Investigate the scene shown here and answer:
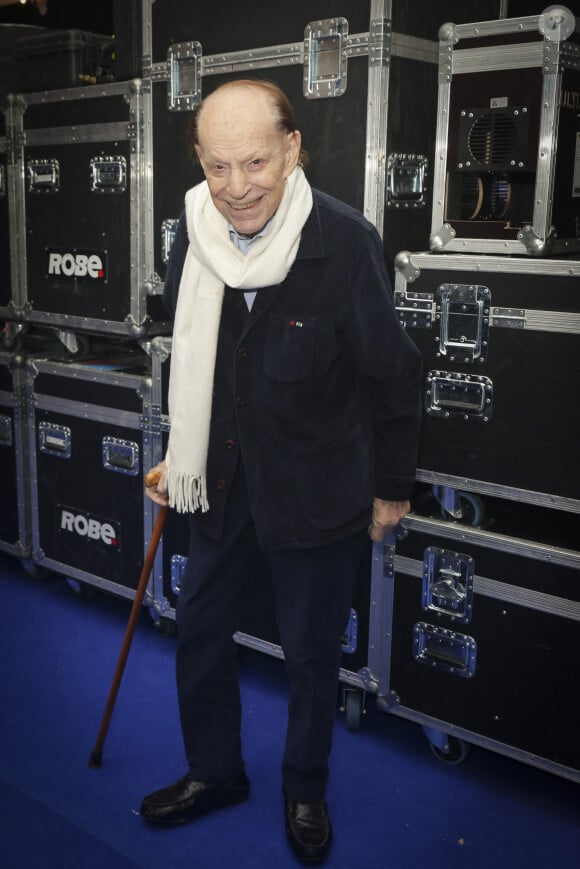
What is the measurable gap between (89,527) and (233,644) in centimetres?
140

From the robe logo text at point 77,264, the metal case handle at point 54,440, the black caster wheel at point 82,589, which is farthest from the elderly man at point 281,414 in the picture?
the black caster wheel at point 82,589

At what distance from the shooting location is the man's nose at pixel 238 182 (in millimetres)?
2047

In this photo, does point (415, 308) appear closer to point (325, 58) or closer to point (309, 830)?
point (325, 58)

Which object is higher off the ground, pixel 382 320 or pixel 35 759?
pixel 382 320

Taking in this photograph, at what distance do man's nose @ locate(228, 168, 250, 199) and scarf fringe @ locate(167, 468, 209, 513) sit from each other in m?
0.66

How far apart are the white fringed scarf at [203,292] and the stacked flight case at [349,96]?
0.56 meters

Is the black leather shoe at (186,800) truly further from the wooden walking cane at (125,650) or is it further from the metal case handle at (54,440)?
the metal case handle at (54,440)

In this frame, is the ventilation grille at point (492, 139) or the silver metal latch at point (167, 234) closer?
the ventilation grille at point (492, 139)

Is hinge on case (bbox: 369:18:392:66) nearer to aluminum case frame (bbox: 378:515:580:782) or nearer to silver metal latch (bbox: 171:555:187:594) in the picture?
aluminum case frame (bbox: 378:515:580:782)

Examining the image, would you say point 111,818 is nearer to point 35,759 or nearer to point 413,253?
point 35,759

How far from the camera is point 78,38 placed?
3.47 metres

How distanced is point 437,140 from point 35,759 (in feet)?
6.73

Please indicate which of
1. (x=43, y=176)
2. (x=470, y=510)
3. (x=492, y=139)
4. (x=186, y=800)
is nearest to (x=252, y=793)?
(x=186, y=800)

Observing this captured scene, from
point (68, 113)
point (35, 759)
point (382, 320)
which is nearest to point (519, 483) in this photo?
point (382, 320)
